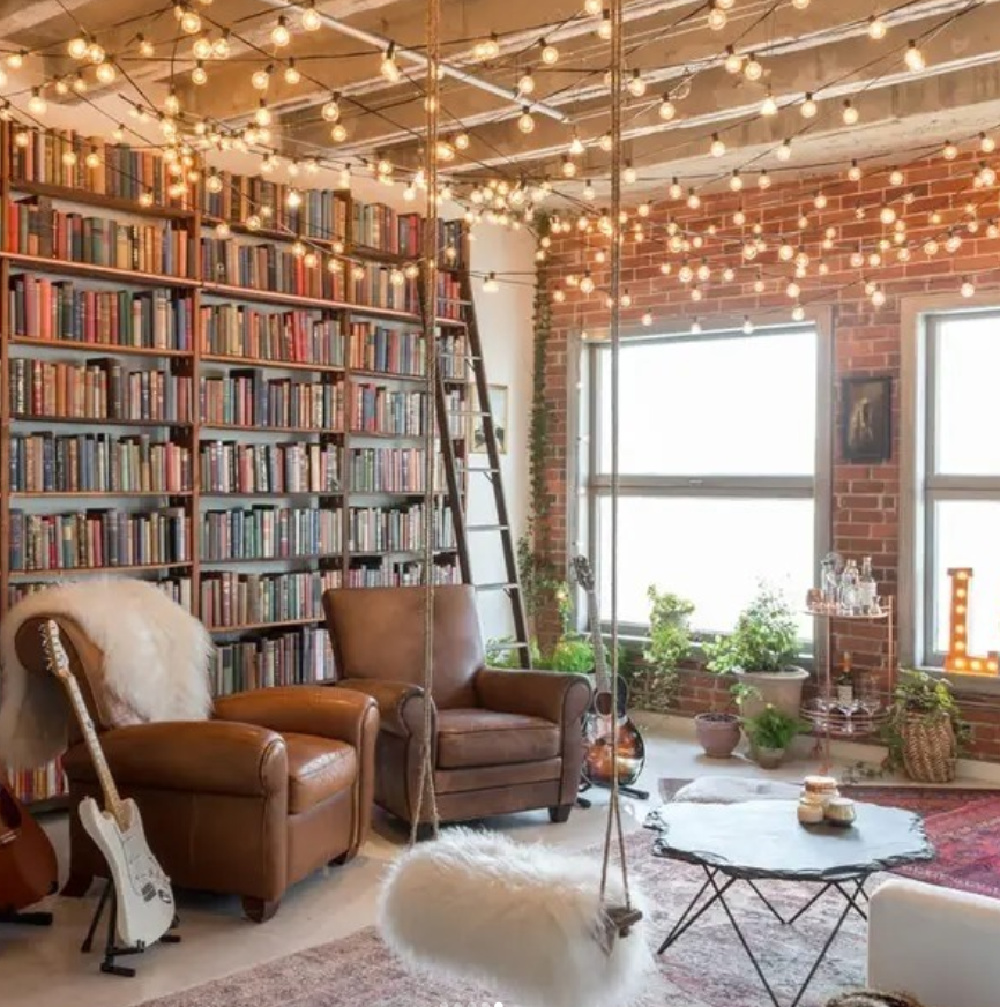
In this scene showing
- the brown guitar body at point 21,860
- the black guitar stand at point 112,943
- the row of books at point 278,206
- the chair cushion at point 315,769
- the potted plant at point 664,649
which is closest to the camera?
the black guitar stand at point 112,943

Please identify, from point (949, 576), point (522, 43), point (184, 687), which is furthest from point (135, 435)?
point (949, 576)

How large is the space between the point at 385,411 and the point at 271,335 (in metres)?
0.82

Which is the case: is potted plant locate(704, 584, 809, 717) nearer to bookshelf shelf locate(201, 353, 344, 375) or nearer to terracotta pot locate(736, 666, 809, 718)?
terracotta pot locate(736, 666, 809, 718)

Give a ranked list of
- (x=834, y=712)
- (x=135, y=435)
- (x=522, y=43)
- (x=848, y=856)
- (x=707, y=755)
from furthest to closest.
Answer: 1. (x=707, y=755)
2. (x=834, y=712)
3. (x=135, y=435)
4. (x=522, y=43)
5. (x=848, y=856)

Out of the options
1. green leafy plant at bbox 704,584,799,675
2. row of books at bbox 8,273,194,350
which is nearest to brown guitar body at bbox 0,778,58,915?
row of books at bbox 8,273,194,350

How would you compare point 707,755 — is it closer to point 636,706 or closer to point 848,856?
point 636,706

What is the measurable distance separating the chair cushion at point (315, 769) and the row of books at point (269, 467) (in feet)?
5.78

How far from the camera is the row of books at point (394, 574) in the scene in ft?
21.6

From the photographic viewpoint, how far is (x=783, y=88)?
17.0ft

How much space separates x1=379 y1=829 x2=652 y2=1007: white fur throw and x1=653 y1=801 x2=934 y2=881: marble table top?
1343mm

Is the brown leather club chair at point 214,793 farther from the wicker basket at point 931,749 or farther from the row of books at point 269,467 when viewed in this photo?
the wicker basket at point 931,749

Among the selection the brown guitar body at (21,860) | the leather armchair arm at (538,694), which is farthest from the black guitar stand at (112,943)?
the leather armchair arm at (538,694)

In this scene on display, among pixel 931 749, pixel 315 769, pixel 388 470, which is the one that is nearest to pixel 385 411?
pixel 388 470

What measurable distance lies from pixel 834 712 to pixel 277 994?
11.7 feet
